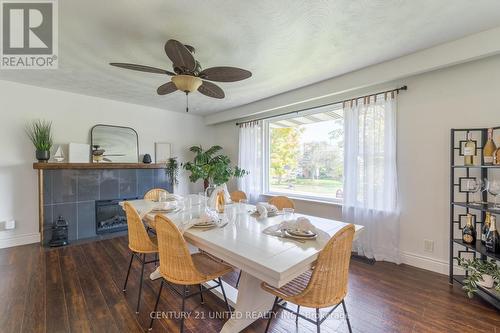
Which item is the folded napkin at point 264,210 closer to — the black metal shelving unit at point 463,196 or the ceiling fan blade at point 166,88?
the ceiling fan blade at point 166,88

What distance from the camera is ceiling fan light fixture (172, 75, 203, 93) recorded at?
2023 mm

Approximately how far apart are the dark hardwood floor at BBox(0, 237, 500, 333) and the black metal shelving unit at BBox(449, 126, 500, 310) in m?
0.32

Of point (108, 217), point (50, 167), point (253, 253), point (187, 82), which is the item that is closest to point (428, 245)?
point (253, 253)

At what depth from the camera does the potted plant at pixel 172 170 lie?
4703 millimetres

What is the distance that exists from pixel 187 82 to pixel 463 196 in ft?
10.2

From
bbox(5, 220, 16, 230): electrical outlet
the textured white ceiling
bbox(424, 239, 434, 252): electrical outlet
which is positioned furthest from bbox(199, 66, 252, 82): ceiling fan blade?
bbox(5, 220, 16, 230): electrical outlet

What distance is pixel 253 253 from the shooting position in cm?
126

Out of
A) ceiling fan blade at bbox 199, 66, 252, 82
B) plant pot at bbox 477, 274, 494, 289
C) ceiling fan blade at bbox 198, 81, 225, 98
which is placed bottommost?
plant pot at bbox 477, 274, 494, 289

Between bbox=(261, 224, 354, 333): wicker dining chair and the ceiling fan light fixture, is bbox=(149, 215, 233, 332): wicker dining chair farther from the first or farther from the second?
the ceiling fan light fixture

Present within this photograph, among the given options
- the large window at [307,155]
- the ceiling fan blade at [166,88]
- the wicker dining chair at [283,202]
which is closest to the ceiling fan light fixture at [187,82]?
the ceiling fan blade at [166,88]

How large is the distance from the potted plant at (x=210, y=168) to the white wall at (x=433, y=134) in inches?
113

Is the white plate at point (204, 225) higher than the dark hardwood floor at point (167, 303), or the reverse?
the white plate at point (204, 225)

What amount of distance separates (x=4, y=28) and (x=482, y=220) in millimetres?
4869

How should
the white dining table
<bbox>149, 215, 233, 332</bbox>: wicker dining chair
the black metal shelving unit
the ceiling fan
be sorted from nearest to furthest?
1. the white dining table
2. <bbox>149, 215, 233, 332</bbox>: wicker dining chair
3. the ceiling fan
4. the black metal shelving unit
